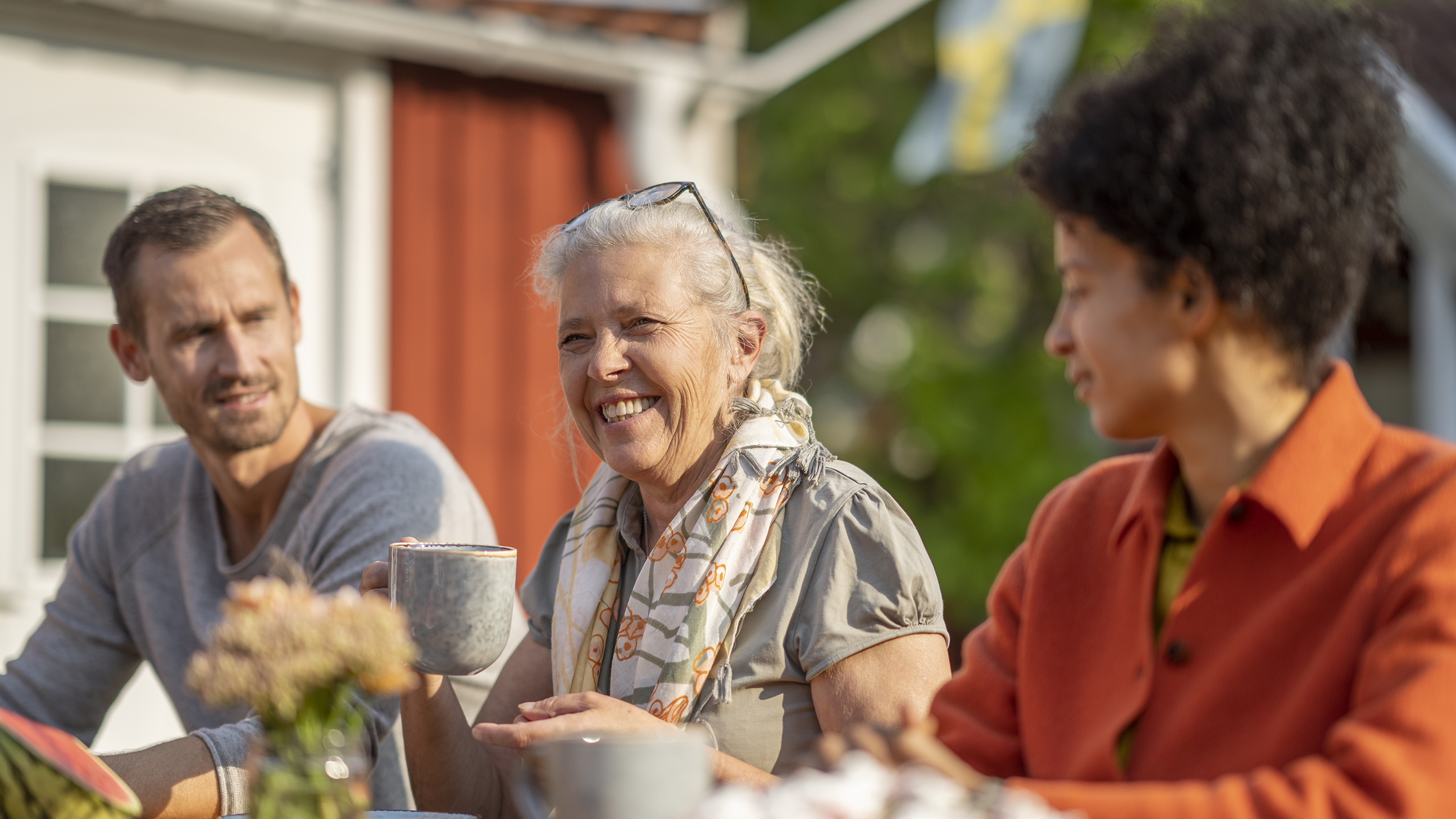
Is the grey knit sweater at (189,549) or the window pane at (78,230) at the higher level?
the window pane at (78,230)

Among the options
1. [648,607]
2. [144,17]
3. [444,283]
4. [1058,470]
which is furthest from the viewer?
[1058,470]

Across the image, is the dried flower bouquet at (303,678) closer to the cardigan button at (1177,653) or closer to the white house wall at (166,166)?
the cardigan button at (1177,653)

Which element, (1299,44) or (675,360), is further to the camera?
(675,360)

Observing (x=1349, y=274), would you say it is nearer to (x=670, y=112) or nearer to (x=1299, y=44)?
(x=1299, y=44)

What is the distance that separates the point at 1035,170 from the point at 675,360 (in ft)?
3.00

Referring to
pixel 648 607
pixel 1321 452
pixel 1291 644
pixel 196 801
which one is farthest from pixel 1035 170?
pixel 196 801

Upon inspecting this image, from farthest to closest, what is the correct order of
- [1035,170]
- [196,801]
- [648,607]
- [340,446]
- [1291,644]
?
1. [340,446]
2. [648,607]
3. [196,801]
4. [1035,170]
5. [1291,644]

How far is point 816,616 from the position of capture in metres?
1.91

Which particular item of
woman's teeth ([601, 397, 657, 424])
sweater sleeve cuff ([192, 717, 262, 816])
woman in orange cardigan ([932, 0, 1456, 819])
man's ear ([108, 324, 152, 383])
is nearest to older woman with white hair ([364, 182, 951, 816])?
woman's teeth ([601, 397, 657, 424])

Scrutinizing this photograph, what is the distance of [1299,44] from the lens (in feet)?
4.08

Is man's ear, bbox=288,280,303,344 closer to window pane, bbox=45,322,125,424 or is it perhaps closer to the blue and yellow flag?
window pane, bbox=45,322,125,424

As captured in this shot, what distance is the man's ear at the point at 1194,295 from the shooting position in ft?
4.06

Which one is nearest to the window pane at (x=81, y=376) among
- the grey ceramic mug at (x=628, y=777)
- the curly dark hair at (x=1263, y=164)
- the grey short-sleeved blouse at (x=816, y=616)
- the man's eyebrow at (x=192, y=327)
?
the man's eyebrow at (x=192, y=327)

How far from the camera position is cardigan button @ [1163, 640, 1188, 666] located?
4.24ft
